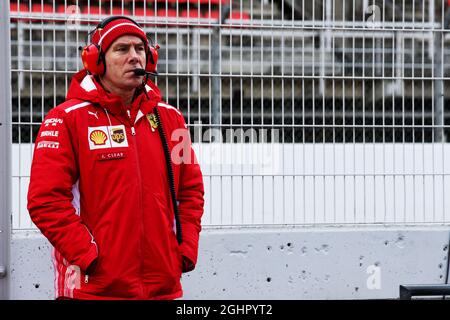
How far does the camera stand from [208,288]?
18.4 ft

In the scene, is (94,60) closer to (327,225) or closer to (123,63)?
(123,63)

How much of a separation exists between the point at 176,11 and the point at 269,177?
4.29ft

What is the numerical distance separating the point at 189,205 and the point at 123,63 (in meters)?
0.63

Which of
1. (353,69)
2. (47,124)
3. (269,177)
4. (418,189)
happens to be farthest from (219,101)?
(47,124)

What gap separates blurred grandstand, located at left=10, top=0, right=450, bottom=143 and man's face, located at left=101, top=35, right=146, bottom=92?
2.27m

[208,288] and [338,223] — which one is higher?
[338,223]

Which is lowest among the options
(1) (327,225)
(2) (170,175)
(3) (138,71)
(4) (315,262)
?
(4) (315,262)

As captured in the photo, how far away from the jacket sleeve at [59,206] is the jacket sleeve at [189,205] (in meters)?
0.42

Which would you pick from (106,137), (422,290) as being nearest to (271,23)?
(422,290)

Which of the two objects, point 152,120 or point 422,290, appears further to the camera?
point 422,290

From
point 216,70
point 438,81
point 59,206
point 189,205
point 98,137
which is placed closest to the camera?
point 59,206

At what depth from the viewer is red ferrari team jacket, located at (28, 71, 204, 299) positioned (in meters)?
3.01

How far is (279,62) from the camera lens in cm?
577

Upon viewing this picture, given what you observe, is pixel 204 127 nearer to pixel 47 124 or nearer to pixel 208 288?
pixel 208 288
